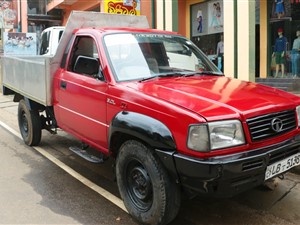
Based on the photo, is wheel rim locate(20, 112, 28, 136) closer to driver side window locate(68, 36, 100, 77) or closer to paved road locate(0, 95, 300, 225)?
paved road locate(0, 95, 300, 225)

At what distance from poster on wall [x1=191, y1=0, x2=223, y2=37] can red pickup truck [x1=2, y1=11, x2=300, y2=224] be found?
844 centimetres

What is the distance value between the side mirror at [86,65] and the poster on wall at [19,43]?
12.1 metres

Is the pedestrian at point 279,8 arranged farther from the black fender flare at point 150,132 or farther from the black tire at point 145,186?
the black tire at point 145,186

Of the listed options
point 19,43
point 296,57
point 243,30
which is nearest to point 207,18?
point 296,57

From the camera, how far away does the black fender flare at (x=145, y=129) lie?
3312 millimetres

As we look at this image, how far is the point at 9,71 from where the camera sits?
753 centimetres

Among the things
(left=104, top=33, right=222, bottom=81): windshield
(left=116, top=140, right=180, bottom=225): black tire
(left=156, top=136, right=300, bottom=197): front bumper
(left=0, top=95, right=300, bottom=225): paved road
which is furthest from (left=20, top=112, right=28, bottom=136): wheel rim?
(left=156, top=136, right=300, bottom=197): front bumper

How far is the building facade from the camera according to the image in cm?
970

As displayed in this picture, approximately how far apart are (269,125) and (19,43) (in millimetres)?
14764

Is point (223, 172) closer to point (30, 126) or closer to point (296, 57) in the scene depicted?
point (30, 126)

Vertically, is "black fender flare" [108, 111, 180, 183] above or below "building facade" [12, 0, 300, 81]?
below

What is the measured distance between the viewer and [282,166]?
352cm

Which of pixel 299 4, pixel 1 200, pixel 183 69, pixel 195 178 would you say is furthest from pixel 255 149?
pixel 299 4

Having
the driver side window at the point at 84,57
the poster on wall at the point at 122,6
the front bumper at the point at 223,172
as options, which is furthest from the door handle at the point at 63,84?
the poster on wall at the point at 122,6
